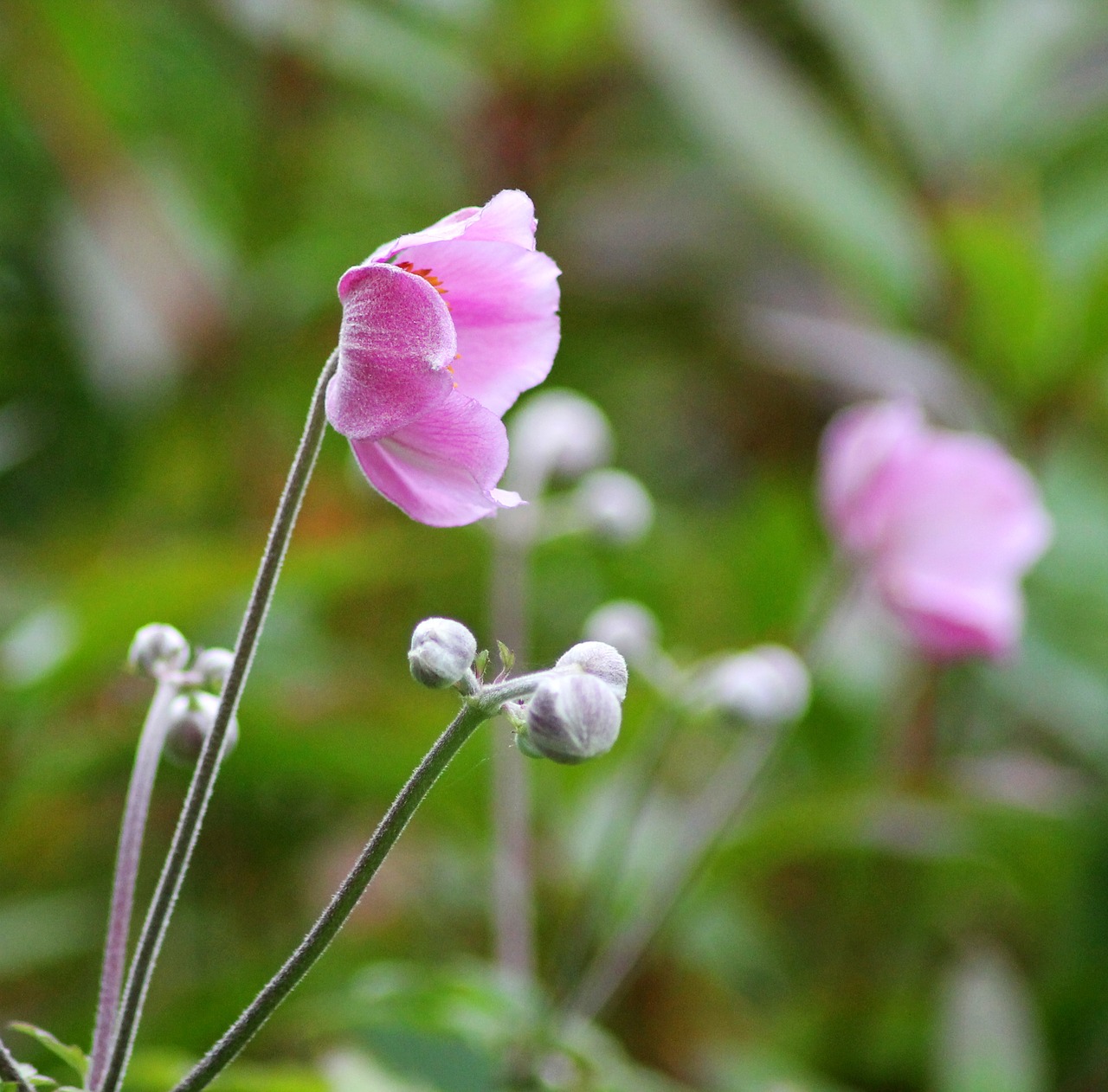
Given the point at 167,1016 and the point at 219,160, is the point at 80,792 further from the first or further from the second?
the point at 219,160

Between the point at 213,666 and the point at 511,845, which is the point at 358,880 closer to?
the point at 213,666

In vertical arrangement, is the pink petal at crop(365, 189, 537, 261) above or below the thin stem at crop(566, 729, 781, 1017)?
above

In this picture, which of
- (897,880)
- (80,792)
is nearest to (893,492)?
(897,880)

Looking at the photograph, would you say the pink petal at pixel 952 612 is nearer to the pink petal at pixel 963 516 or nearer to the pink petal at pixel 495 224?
the pink petal at pixel 963 516

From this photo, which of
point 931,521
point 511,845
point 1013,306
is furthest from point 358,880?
point 1013,306

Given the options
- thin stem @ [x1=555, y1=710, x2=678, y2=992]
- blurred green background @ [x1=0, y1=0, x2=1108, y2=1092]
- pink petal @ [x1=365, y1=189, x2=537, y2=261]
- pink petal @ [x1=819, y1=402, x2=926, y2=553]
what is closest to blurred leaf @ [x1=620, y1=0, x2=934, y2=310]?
blurred green background @ [x1=0, y1=0, x2=1108, y2=1092]

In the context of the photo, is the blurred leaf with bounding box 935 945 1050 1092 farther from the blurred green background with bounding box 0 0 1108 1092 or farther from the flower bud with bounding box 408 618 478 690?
the flower bud with bounding box 408 618 478 690

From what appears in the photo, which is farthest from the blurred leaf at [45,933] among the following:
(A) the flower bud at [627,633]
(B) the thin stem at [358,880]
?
(B) the thin stem at [358,880]
